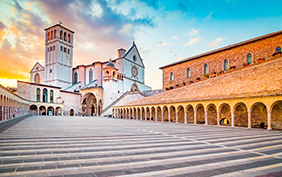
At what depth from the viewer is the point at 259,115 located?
1903 cm

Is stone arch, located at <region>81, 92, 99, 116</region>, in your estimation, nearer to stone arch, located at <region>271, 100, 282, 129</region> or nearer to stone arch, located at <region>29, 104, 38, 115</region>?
stone arch, located at <region>29, 104, 38, 115</region>

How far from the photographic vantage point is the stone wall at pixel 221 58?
1001 inches

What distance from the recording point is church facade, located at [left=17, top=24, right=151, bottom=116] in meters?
48.5

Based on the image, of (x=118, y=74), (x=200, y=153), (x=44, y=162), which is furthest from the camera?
(x=118, y=74)

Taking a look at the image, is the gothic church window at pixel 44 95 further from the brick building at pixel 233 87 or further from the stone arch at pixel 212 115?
the stone arch at pixel 212 115

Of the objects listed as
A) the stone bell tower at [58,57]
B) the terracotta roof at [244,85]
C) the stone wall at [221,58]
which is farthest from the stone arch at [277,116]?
the stone bell tower at [58,57]

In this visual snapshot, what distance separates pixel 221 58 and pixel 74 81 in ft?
178

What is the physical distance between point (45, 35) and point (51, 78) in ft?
55.1

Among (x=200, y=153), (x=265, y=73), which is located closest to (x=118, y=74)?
(x=265, y=73)

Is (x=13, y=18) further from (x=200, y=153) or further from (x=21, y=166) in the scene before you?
(x=200, y=153)

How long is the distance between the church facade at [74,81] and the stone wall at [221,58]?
729 inches

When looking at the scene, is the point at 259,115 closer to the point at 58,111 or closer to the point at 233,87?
the point at 233,87

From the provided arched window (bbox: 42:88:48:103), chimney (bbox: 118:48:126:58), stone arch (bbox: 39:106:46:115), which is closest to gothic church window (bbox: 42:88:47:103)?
arched window (bbox: 42:88:48:103)

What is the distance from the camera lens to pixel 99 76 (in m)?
63.4
